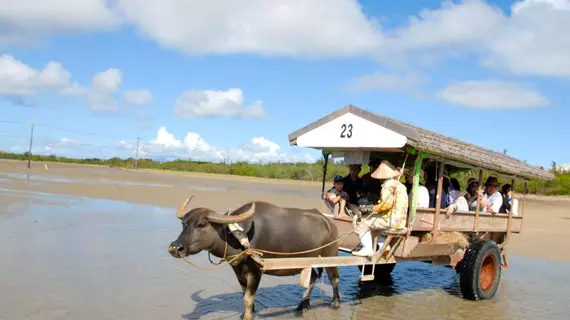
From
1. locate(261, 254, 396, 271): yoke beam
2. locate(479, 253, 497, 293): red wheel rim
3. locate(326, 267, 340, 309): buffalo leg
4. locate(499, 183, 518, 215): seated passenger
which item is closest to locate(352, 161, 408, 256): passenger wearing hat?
locate(261, 254, 396, 271): yoke beam

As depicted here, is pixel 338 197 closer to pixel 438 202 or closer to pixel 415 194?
pixel 415 194

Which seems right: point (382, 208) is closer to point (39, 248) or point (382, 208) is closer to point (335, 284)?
point (335, 284)

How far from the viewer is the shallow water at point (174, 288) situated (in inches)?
274

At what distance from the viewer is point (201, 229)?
227 inches

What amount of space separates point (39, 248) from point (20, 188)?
13.5 meters

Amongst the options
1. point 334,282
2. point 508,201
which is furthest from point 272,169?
point 334,282

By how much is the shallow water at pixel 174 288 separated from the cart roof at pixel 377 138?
2183 millimetres

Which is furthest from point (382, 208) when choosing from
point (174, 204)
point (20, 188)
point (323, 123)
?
point (20, 188)

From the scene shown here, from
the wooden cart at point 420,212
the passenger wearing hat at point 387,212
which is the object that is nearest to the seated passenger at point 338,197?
the wooden cart at point 420,212

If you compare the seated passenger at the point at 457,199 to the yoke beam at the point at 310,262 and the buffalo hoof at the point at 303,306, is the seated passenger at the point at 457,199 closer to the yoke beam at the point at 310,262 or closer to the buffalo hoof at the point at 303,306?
the yoke beam at the point at 310,262

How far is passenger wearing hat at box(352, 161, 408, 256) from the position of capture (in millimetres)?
7102

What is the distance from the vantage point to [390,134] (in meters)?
6.99

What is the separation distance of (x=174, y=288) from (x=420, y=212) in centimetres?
369

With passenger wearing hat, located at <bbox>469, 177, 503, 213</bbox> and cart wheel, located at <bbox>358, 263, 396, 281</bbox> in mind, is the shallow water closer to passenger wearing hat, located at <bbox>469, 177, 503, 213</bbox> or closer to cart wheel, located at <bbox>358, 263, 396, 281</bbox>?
cart wheel, located at <bbox>358, 263, 396, 281</bbox>
